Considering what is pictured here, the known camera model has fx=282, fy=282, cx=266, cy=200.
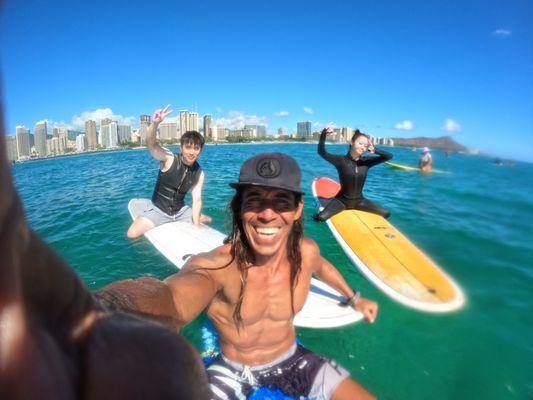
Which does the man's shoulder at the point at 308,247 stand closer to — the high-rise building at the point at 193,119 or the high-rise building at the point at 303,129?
the high-rise building at the point at 193,119

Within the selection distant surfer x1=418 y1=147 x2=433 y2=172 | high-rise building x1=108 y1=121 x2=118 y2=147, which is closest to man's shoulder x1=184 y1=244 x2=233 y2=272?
distant surfer x1=418 y1=147 x2=433 y2=172

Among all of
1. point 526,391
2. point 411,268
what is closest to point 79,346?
point 526,391

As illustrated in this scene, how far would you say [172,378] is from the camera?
1.53ft

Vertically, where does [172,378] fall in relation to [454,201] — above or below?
above

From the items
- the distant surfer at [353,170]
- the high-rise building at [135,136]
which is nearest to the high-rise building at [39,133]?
the distant surfer at [353,170]

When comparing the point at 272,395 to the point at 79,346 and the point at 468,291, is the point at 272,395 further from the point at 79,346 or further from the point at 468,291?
the point at 468,291

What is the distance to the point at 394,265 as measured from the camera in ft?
16.7

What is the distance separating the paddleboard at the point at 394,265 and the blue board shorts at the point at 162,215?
139 inches

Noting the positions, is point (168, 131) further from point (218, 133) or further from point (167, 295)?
point (167, 295)

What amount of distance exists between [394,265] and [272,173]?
3972mm

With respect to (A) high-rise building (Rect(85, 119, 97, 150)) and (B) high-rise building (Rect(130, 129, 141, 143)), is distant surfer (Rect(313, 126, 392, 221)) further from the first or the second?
(B) high-rise building (Rect(130, 129, 141, 143))

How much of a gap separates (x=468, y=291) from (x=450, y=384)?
7.02ft

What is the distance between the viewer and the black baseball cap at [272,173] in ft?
6.98

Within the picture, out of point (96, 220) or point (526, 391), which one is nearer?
point (526, 391)
